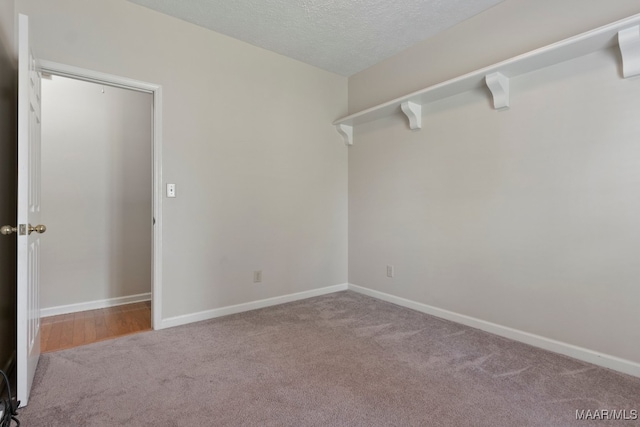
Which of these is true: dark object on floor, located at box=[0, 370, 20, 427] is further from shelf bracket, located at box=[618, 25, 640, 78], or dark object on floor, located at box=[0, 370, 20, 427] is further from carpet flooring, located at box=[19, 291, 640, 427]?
shelf bracket, located at box=[618, 25, 640, 78]

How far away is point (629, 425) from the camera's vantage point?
1.49m

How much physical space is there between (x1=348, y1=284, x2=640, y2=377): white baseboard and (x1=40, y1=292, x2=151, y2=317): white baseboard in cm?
281

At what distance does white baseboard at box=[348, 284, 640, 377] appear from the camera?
195cm

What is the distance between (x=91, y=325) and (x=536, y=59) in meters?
4.03

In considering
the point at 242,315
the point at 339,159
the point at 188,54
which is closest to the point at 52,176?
the point at 188,54

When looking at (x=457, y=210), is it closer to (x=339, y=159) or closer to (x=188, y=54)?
(x=339, y=159)

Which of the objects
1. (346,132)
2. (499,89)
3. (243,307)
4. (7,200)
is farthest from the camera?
(346,132)

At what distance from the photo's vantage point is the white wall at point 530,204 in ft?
6.44

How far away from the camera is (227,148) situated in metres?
2.98

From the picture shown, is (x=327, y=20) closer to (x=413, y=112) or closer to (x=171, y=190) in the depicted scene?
(x=413, y=112)

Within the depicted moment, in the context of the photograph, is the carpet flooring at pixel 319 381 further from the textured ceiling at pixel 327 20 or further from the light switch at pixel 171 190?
the textured ceiling at pixel 327 20

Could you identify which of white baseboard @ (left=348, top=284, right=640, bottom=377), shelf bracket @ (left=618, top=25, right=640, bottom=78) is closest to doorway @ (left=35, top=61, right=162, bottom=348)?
white baseboard @ (left=348, top=284, right=640, bottom=377)

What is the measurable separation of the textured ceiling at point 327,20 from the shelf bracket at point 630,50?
99 cm
